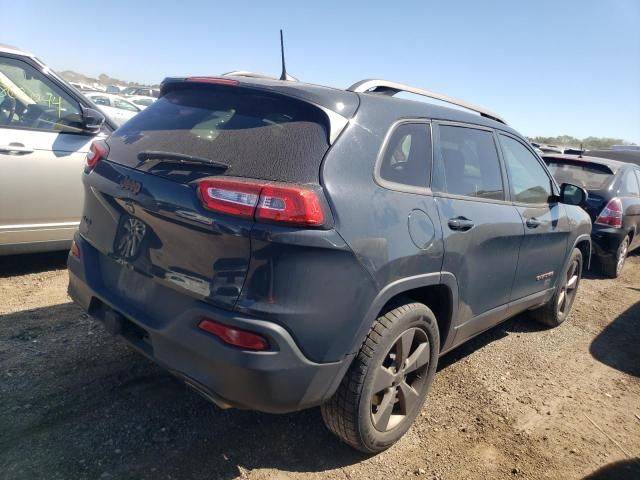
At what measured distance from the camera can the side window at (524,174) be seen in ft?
12.0

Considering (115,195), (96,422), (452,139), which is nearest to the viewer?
(115,195)

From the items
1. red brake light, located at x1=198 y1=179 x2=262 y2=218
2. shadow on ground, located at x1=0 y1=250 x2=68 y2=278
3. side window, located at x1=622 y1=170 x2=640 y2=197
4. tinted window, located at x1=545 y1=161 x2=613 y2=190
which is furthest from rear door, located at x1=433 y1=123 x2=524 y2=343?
side window, located at x1=622 y1=170 x2=640 y2=197

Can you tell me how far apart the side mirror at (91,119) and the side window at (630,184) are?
674cm

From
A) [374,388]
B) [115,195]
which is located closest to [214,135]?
[115,195]

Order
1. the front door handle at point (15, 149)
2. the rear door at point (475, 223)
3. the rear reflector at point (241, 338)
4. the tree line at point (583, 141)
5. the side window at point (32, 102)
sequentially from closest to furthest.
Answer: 1. the rear reflector at point (241, 338)
2. the rear door at point (475, 223)
3. the front door handle at point (15, 149)
4. the side window at point (32, 102)
5. the tree line at point (583, 141)

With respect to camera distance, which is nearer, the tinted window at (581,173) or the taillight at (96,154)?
the taillight at (96,154)

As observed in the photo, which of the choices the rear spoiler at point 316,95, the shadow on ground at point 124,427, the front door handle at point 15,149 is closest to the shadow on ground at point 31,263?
the front door handle at point 15,149

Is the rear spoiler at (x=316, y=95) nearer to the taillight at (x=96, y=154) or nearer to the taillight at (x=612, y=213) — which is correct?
the taillight at (x=96, y=154)

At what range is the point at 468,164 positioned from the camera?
A: 315 centimetres

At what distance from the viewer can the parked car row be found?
2023mm

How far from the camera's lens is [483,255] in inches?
122

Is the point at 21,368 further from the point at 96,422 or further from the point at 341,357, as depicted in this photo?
the point at 341,357

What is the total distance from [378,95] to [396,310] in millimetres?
1143

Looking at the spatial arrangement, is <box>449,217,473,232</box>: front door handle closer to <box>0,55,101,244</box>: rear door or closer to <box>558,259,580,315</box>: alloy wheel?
<box>558,259,580,315</box>: alloy wheel
